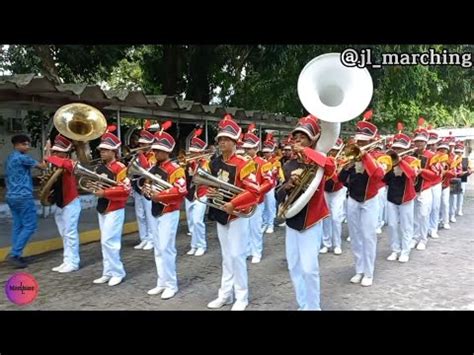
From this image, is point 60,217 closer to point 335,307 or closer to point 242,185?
point 242,185

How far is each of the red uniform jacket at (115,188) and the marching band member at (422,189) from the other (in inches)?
160

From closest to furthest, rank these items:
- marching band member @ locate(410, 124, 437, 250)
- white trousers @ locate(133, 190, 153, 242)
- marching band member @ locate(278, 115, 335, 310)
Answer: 1. marching band member @ locate(278, 115, 335, 310)
2. marching band member @ locate(410, 124, 437, 250)
3. white trousers @ locate(133, 190, 153, 242)

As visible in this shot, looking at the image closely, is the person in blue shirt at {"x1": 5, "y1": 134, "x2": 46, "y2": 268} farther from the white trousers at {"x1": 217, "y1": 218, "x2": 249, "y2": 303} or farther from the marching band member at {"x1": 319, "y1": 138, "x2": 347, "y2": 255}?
the marching band member at {"x1": 319, "y1": 138, "x2": 347, "y2": 255}

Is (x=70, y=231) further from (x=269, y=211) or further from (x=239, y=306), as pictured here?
(x=269, y=211)

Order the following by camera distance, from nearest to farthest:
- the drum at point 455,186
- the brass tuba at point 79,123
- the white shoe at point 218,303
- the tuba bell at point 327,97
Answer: the tuba bell at point 327,97
the white shoe at point 218,303
the brass tuba at point 79,123
the drum at point 455,186

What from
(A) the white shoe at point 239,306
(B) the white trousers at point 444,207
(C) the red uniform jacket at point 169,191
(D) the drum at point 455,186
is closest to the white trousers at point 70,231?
(C) the red uniform jacket at point 169,191

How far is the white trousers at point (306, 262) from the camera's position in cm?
418

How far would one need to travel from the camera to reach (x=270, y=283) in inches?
225

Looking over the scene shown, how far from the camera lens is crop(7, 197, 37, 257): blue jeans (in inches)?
244

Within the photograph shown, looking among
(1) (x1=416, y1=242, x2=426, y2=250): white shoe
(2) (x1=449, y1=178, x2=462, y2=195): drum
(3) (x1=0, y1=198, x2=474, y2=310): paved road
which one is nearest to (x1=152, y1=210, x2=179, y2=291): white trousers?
(3) (x1=0, y1=198, x2=474, y2=310): paved road

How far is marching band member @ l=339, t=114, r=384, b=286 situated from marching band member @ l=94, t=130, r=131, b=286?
2604mm

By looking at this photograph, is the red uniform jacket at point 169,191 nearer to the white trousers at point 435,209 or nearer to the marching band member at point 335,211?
the marching band member at point 335,211

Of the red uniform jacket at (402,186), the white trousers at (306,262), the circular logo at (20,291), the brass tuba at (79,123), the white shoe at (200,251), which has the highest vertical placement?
the brass tuba at (79,123)

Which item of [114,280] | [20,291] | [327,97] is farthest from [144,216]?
[327,97]
